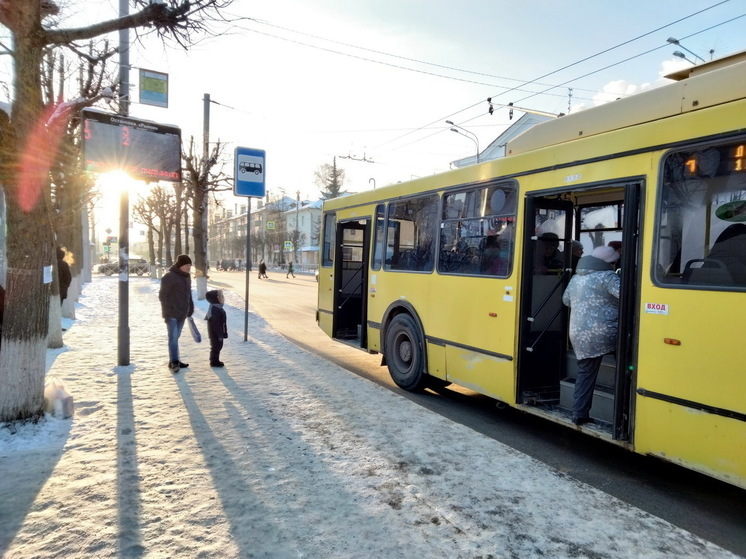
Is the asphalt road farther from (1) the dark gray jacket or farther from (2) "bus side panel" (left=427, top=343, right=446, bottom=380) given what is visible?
(1) the dark gray jacket

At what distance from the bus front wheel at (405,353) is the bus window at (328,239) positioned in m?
2.40

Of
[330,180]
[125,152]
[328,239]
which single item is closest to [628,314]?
[328,239]

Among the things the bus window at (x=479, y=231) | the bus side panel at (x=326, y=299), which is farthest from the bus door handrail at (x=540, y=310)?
the bus side panel at (x=326, y=299)

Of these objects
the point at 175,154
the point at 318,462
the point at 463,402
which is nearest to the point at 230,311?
the point at 175,154

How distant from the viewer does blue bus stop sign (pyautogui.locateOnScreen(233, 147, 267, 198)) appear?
8.80 meters

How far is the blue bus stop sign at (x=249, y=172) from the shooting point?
880 centimetres

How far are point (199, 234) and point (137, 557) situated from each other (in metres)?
16.8

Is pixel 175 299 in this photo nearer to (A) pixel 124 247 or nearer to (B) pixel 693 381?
(A) pixel 124 247

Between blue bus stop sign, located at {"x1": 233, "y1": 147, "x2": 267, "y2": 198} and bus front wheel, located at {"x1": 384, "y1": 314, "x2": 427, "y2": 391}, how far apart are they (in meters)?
3.92

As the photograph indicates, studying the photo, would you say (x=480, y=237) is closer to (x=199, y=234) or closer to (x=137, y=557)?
(x=137, y=557)

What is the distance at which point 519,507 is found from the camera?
11.2 feet

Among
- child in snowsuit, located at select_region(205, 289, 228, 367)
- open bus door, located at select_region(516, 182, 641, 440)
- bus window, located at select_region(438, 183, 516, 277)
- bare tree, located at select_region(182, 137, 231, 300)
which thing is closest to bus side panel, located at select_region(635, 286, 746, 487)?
open bus door, located at select_region(516, 182, 641, 440)

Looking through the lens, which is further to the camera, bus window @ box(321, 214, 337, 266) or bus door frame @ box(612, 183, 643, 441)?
bus window @ box(321, 214, 337, 266)

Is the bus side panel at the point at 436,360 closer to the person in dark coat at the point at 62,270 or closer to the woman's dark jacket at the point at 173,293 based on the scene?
the woman's dark jacket at the point at 173,293
